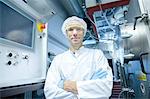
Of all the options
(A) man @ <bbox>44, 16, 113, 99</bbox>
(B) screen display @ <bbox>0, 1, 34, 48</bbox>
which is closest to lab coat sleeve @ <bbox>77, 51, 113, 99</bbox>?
(A) man @ <bbox>44, 16, 113, 99</bbox>

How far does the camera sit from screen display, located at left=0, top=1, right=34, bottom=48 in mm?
1050

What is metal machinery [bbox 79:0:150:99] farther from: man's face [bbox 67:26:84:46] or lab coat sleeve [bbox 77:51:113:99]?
man's face [bbox 67:26:84:46]

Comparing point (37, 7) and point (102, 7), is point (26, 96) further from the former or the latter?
point (102, 7)

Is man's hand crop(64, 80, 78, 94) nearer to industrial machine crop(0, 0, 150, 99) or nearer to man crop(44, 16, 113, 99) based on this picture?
man crop(44, 16, 113, 99)

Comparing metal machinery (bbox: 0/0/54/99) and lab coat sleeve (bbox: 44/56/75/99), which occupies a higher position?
metal machinery (bbox: 0/0/54/99)

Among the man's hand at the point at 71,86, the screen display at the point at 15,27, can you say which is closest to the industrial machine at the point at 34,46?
the screen display at the point at 15,27

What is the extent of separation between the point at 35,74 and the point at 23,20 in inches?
19.8

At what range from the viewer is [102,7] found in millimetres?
2236

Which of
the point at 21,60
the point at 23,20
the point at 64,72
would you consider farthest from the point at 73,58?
the point at 23,20

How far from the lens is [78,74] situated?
1146mm

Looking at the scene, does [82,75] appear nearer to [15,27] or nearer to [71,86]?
[71,86]

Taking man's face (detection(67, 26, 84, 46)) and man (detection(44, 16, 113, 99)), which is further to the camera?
man's face (detection(67, 26, 84, 46))

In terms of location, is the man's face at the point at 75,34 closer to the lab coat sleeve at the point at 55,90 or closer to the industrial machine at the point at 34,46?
the lab coat sleeve at the point at 55,90

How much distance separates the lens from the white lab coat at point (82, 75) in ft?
3.42
